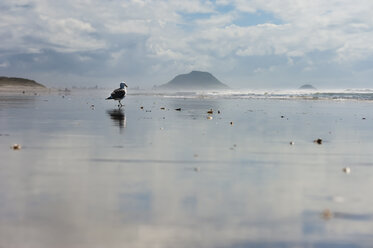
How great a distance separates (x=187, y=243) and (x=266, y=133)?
10.6m

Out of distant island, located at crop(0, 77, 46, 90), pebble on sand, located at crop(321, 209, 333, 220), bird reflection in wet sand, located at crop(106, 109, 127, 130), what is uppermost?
distant island, located at crop(0, 77, 46, 90)

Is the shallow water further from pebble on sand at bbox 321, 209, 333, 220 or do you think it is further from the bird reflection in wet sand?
the bird reflection in wet sand

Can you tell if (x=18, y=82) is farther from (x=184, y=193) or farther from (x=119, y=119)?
(x=184, y=193)

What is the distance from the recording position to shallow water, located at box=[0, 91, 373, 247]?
4703 millimetres

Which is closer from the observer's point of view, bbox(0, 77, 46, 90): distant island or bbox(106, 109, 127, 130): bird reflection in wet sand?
bbox(106, 109, 127, 130): bird reflection in wet sand

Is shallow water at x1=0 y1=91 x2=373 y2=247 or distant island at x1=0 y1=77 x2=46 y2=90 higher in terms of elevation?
distant island at x1=0 y1=77 x2=46 y2=90

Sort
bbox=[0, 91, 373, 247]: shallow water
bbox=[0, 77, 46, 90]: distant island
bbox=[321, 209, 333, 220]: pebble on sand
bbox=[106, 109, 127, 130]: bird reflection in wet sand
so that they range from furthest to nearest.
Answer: bbox=[0, 77, 46, 90]: distant island
bbox=[106, 109, 127, 130]: bird reflection in wet sand
bbox=[321, 209, 333, 220]: pebble on sand
bbox=[0, 91, 373, 247]: shallow water

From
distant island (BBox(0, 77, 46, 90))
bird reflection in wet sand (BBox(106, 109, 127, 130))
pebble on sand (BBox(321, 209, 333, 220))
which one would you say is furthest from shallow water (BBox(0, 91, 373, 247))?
distant island (BBox(0, 77, 46, 90))

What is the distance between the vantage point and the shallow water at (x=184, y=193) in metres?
4.70

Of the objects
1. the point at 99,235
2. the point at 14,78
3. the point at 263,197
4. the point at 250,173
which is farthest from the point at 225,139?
the point at 14,78

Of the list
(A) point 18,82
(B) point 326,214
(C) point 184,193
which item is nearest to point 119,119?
(C) point 184,193

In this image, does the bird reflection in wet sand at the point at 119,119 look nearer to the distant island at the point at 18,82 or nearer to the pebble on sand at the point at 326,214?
the pebble on sand at the point at 326,214

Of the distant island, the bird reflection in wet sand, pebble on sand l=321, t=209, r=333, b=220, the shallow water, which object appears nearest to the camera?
the shallow water

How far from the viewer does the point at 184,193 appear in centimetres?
642
